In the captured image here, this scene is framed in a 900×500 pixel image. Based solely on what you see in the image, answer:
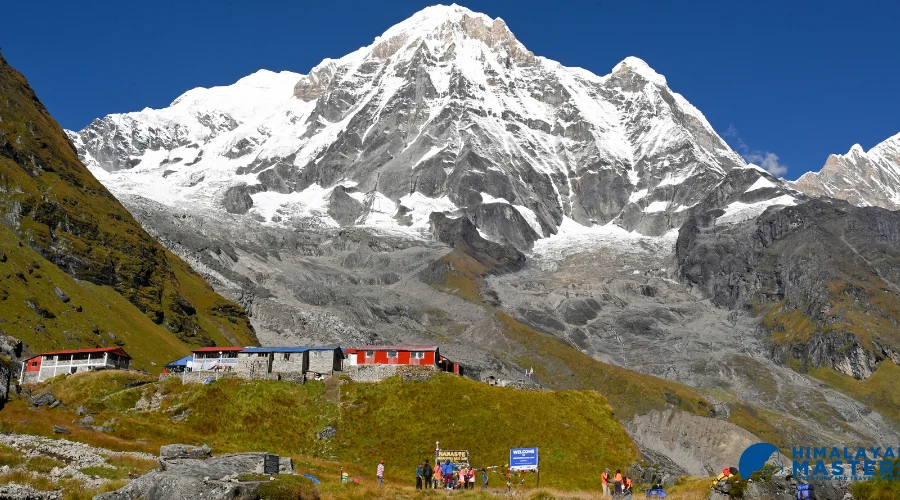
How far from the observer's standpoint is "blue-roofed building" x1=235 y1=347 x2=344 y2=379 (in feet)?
278

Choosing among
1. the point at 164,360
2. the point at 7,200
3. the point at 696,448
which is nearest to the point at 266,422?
the point at 164,360

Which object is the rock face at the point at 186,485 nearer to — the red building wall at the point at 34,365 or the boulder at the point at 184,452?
the boulder at the point at 184,452

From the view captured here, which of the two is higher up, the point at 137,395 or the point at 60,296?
the point at 60,296

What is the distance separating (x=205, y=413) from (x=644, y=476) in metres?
37.5

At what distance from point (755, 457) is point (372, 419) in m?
49.5

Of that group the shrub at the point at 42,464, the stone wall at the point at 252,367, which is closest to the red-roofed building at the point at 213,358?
the stone wall at the point at 252,367

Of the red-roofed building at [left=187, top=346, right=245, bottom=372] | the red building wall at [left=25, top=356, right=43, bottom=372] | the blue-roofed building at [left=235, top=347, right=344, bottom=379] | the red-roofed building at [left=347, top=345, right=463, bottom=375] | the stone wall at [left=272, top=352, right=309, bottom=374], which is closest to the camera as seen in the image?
the blue-roofed building at [left=235, top=347, right=344, bottom=379]

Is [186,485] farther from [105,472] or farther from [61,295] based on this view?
[61,295]

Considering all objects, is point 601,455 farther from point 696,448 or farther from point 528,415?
point 696,448

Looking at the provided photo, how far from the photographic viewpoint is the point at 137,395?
244 feet

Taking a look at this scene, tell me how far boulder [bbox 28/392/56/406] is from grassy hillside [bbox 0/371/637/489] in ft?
8.45

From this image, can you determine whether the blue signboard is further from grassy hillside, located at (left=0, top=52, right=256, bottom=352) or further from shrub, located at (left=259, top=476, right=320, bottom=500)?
grassy hillside, located at (left=0, top=52, right=256, bottom=352)

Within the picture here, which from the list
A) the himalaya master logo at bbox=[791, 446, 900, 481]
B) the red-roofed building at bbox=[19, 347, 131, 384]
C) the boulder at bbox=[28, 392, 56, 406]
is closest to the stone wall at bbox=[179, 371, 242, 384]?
the boulder at bbox=[28, 392, 56, 406]

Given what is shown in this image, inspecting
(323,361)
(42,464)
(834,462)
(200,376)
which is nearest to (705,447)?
(323,361)
